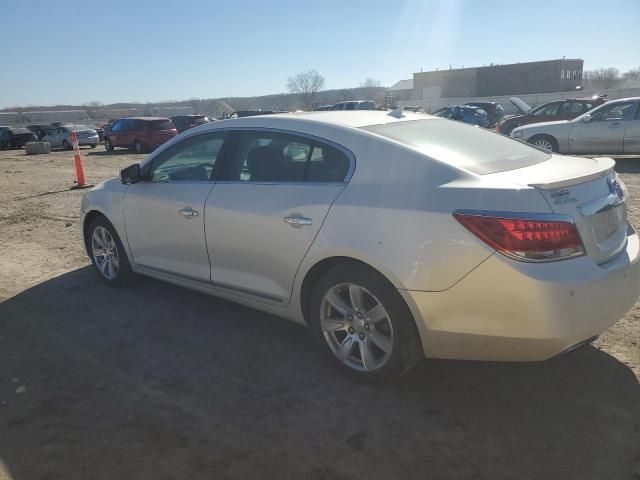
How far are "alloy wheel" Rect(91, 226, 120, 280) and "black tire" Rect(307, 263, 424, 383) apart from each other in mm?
2765

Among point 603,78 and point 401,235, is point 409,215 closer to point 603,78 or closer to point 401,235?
point 401,235

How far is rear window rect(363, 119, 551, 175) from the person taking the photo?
3.04 meters

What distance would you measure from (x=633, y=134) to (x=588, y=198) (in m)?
10.8

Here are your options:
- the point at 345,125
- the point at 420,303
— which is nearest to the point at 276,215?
the point at 345,125

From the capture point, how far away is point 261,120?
3902mm

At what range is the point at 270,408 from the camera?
3.05 m

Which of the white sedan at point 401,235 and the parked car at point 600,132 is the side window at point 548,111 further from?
the white sedan at point 401,235

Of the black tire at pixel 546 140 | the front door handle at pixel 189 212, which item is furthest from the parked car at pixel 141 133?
the front door handle at pixel 189 212

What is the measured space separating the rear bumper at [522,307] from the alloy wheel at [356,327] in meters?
0.30

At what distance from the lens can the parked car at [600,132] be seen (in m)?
11.9

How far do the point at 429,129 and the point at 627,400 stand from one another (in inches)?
79.9

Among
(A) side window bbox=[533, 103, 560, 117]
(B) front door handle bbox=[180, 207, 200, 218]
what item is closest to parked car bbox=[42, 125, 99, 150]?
(A) side window bbox=[533, 103, 560, 117]

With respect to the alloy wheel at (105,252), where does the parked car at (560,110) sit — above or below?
above

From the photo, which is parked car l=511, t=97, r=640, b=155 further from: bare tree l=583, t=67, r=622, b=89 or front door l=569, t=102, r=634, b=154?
bare tree l=583, t=67, r=622, b=89
